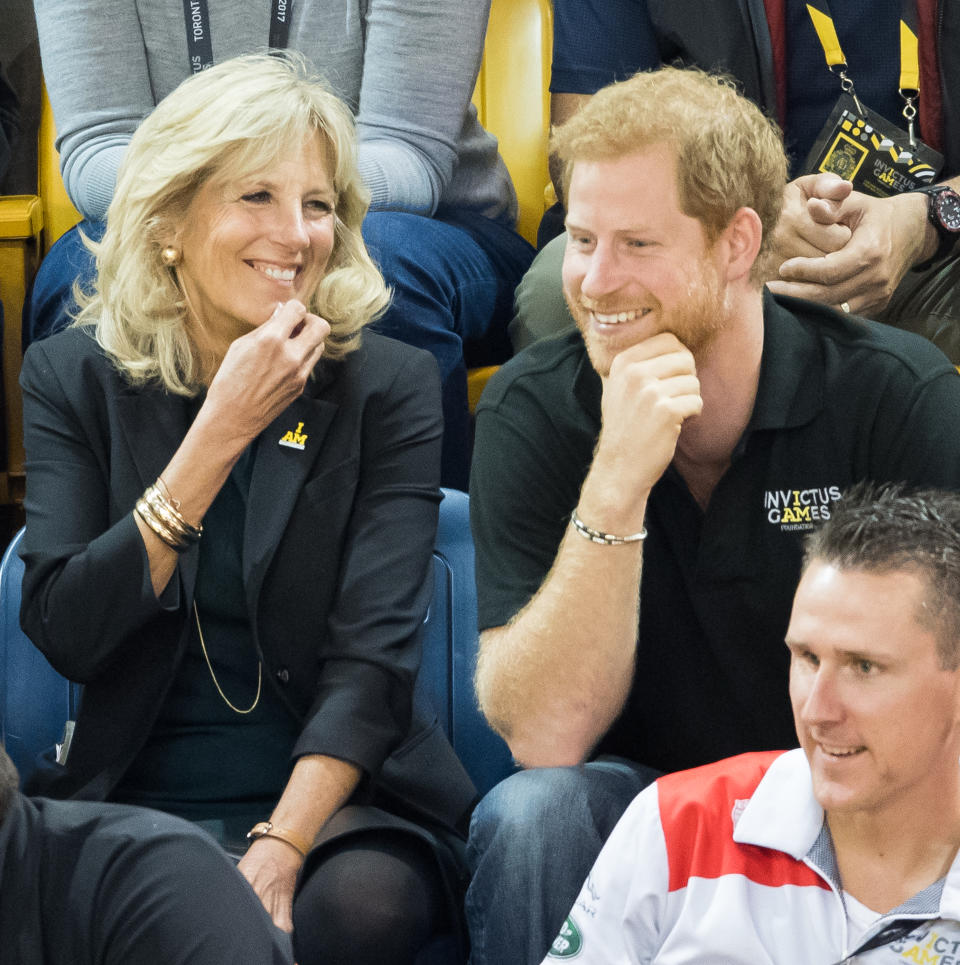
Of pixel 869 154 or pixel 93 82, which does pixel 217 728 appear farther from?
pixel 869 154

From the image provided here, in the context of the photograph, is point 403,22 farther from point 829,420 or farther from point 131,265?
point 829,420

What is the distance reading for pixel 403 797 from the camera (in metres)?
1.92

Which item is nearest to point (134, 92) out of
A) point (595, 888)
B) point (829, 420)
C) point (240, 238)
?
point (240, 238)

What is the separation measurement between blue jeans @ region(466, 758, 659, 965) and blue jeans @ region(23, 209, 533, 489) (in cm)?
87

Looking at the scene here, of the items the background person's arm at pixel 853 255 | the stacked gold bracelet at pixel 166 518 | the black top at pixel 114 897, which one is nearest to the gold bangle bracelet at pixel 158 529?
the stacked gold bracelet at pixel 166 518

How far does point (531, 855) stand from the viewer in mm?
1610

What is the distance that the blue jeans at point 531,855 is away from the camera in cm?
160

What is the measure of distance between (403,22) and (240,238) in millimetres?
667

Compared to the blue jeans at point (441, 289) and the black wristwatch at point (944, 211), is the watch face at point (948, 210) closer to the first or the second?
the black wristwatch at point (944, 211)

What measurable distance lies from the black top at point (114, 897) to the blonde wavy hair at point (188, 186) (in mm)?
906

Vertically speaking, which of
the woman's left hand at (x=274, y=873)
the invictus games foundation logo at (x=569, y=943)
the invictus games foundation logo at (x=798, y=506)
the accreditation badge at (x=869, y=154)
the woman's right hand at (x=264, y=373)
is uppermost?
the accreditation badge at (x=869, y=154)

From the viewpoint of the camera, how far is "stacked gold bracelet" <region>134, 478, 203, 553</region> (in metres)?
1.89

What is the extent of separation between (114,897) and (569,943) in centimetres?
43

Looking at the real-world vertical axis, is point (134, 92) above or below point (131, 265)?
above
